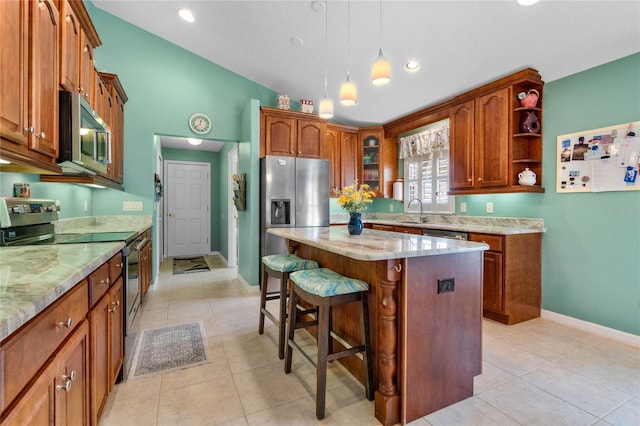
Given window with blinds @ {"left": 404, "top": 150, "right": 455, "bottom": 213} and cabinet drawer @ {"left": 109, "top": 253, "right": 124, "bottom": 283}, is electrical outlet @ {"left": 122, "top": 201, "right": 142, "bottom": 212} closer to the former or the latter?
cabinet drawer @ {"left": 109, "top": 253, "right": 124, "bottom": 283}

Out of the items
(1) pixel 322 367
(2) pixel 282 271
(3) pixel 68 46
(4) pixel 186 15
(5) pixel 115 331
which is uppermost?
(4) pixel 186 15

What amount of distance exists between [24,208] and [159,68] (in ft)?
9.50

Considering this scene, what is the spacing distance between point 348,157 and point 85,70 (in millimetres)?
3601

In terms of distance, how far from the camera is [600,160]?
2.72 m

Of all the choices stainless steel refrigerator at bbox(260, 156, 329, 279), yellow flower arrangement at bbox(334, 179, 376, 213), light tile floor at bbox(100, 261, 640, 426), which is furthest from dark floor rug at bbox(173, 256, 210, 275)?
yellow flower arrangement at bbox(334, 179, 376, 213)

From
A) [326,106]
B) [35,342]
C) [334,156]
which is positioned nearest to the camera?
[35,342]

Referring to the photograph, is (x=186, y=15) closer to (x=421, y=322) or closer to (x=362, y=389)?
(x=421, y=322)

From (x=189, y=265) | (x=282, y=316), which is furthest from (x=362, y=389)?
(x=189, y=265)

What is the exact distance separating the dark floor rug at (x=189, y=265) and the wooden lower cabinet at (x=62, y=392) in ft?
13.6

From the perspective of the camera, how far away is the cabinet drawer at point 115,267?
173 centimetres

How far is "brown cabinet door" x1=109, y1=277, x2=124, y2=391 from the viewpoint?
1.71 meters

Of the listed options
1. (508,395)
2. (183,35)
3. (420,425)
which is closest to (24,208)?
(420,425)

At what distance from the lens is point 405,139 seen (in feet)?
16.1

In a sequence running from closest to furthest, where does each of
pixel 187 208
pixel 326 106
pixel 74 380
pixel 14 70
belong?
pixel 74 380 → pixel 14 70 → pixel 326 106 → pixel 187 208
